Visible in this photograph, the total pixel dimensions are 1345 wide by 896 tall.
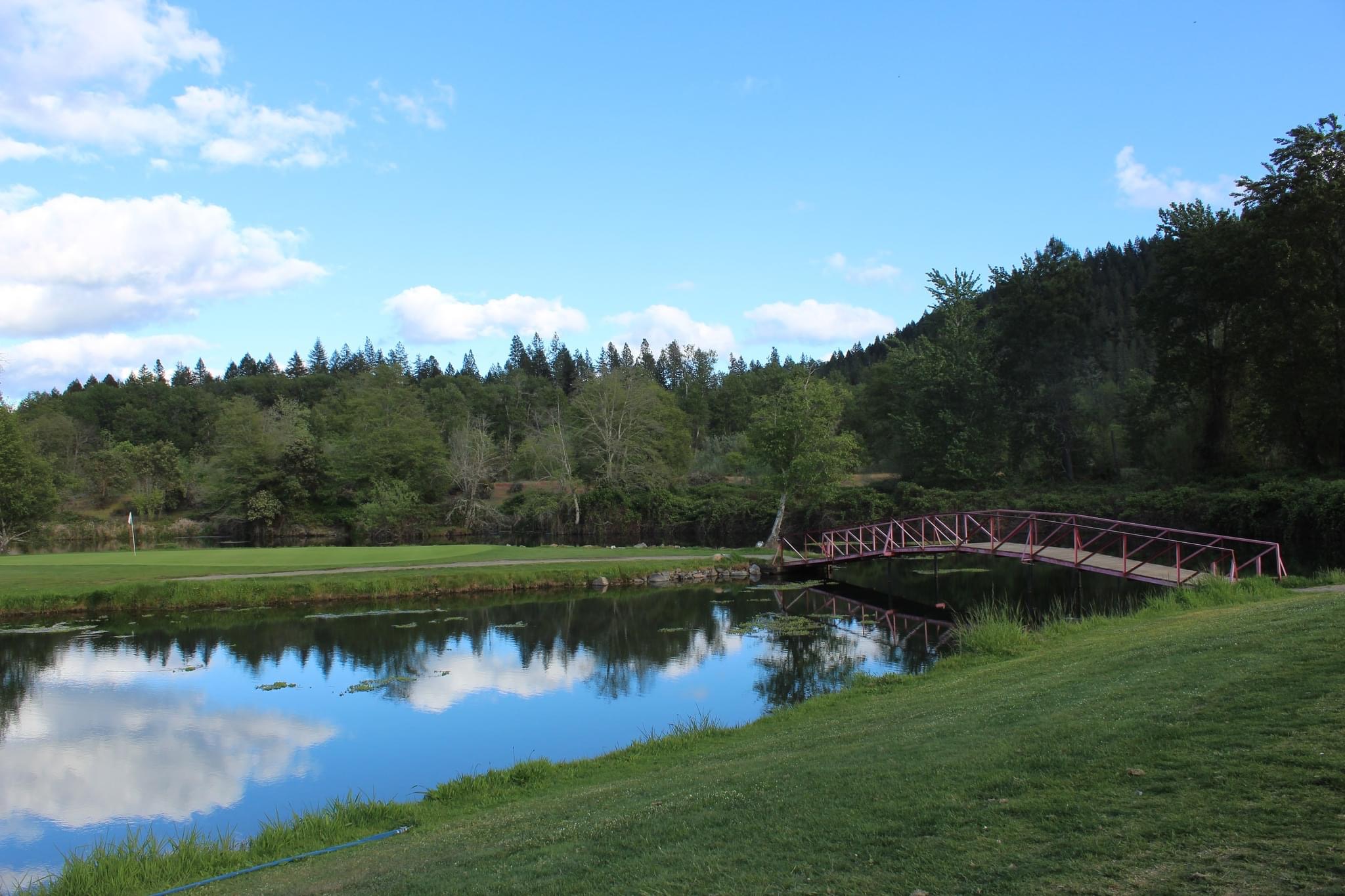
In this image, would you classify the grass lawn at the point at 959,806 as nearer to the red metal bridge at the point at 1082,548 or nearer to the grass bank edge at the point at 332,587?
the red metal bridge at the point at 1082,548

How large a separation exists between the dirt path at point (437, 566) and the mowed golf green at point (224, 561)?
211 millimetres

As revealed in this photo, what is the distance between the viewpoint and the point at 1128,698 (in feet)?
26.7

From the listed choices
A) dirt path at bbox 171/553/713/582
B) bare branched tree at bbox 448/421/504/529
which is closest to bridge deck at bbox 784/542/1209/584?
dirt path at bbox 171/553/713/582

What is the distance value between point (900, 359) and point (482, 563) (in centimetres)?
3584

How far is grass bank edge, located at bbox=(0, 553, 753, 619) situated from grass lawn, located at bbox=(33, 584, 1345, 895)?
2158cm

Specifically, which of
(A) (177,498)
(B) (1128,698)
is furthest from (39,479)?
(B) (1128,698)

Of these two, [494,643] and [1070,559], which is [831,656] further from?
[494,643]

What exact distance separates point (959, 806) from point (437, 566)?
31.6m

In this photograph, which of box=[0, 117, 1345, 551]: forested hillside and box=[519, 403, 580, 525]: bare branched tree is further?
box=[519, 403, 580, 525]: bare branched tree

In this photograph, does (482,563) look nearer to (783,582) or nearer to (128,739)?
(783,582)

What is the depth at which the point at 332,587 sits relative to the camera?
3086 cm

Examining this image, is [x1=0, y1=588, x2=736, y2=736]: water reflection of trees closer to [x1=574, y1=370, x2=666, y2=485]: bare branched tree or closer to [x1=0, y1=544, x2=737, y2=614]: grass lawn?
[x1=0, y1=544, x2=737, y2=614]: grass lawn

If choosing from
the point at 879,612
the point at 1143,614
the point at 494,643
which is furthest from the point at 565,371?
the point at 1143,614

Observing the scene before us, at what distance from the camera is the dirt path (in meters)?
31.3
